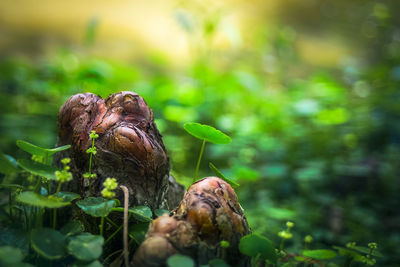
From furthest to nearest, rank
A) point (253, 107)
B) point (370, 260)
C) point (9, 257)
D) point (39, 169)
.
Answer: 1. point (253, 107)
2. point (370, 260)
3. point (39, 169)
4. point (9, 257)

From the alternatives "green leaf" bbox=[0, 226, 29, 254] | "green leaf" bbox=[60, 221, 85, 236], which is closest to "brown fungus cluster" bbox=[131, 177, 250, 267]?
"green leaf" bbox=[60, 221, 85, 236]

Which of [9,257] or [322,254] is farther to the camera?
[322,254]

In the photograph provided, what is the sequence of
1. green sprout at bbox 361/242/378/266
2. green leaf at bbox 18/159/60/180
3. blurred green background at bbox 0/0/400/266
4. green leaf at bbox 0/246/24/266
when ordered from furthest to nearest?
1. blurred green background at bbox 0/0/400/266
2. green sprout at bbox 361/242/378/266
3. green leaf at bbox 18/159/60/180
4. green leaf at bbox 0/246/24/266

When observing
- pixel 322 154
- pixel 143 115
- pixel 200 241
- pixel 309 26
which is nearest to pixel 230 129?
pixel 322 154

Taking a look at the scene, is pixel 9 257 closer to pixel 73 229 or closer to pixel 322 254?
pixel 73 229

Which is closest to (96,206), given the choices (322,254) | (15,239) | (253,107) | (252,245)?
(15,239)

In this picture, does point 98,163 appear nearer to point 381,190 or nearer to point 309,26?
point 381,190

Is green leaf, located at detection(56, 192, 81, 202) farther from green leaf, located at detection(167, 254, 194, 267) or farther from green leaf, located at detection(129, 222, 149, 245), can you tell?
green leaf, located at detection(167, 254, 194, 267)

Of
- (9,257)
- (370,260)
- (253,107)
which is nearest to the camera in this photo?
(9,257)
